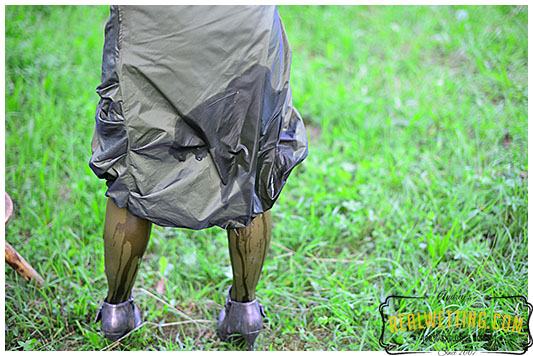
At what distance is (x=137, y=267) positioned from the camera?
63.2 inches

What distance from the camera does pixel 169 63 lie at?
4.01ft

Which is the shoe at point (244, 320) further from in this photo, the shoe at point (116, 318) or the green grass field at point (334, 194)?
the shoe at point (116, 318)

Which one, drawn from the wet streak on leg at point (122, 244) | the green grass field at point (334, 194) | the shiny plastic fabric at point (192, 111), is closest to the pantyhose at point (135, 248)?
the wet streak on leg at point (122, 244)

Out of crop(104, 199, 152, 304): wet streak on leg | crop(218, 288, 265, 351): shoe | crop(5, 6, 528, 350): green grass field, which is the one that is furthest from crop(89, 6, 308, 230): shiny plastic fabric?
crop(5, 6, 528, 350): green grass field

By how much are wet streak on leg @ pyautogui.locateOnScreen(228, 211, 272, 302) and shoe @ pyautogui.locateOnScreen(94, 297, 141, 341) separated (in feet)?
1.22

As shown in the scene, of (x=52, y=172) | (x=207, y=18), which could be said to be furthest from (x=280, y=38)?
(x=52, y=172)

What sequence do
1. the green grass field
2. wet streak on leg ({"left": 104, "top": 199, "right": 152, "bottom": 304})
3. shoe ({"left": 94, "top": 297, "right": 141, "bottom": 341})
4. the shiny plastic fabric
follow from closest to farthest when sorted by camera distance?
1. the shiny plastic fabric
2. wet streak on leg ({"left": 104, "top": 199, "right": 152, "bottom": 304})
3. shoe ({"left": 94, "top": 297, "right": 141, "bottom": 341})
4. the green grass field

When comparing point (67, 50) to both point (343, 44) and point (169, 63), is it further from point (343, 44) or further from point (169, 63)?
point (169, 63)

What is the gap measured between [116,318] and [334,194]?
4.07 feet

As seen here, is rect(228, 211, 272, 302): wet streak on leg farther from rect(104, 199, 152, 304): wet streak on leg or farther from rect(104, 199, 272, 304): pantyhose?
rect(104, 199, 152, 304): wet streak on leg

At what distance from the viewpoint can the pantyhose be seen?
4.93 ft

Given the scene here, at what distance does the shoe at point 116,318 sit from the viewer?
1655mm

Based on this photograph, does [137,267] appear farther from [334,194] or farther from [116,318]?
[334,194]

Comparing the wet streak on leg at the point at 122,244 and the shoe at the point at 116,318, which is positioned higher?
the wet streak on leg at the point at 122,244
